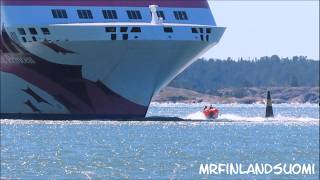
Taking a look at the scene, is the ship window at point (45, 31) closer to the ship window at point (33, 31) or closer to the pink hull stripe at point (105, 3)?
the ship window at point (33, 31)

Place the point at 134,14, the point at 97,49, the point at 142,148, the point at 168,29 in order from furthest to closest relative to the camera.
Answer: the point at 134,14 → the point at 168,29 → the point at 97,49 → the point at 142,148

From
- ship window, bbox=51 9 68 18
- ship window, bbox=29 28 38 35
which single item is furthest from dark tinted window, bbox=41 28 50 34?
ship window, bbox=51 9 68 18

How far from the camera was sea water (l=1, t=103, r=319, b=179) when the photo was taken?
179 feet

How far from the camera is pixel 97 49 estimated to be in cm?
9225

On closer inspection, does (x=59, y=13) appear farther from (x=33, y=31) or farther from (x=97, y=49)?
(x=97, y=49)

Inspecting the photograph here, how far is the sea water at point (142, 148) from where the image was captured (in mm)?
54688

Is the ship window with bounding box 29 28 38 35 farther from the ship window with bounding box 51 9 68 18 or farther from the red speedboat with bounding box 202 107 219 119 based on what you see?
the red speedboat with bounding box 202 107 219 119

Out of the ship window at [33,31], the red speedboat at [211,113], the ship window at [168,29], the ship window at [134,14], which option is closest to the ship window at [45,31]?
the ship window at [33,31]

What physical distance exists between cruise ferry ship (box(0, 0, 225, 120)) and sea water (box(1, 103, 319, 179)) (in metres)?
1.89

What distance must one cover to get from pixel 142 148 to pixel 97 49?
23608mm

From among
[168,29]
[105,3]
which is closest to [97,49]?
[105,3]

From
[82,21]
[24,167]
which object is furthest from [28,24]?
[24,167]

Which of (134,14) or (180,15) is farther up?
(180,15)

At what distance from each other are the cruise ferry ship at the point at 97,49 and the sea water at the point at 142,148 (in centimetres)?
189
